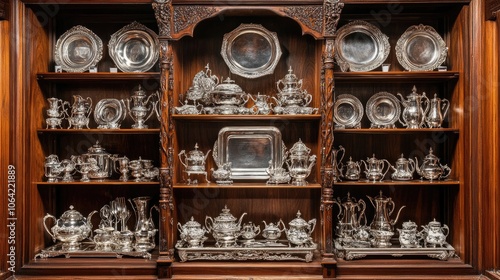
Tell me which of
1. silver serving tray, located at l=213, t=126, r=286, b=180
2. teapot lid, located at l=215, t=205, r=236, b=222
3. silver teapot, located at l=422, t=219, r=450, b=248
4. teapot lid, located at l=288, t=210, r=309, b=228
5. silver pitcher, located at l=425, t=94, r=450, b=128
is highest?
silver pitcher, located at l=425, t=94, r=450, b=128

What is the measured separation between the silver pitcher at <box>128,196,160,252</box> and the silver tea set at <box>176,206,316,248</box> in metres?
0.19

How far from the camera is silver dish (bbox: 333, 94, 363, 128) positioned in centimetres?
343

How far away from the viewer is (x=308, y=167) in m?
3.32

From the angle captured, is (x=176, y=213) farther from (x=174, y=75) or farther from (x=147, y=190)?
(x=174, y=75)

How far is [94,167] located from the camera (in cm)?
331

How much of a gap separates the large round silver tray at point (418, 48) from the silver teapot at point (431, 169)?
1.96ft

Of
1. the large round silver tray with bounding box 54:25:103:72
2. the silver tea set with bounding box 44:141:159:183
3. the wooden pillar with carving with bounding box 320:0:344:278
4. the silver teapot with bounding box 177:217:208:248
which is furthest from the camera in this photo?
the large round silver tray with bounding box 54:25:103:72

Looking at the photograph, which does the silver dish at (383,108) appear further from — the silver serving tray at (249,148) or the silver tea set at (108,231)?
the silver tea set at (108,231)

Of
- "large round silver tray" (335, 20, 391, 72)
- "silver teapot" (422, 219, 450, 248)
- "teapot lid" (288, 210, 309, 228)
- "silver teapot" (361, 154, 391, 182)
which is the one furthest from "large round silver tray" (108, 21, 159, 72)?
"silver teapot" (422, 219, 450, 248)

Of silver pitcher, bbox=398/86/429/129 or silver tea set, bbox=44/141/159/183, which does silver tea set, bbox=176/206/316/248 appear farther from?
silver pitcher, bbox=398/86/429/129

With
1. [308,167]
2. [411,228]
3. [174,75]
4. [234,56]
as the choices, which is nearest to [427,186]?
[411,228]

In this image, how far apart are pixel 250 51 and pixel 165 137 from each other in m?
0.89

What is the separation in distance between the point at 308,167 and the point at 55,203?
5.85ft

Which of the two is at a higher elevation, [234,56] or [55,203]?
[234,56]
